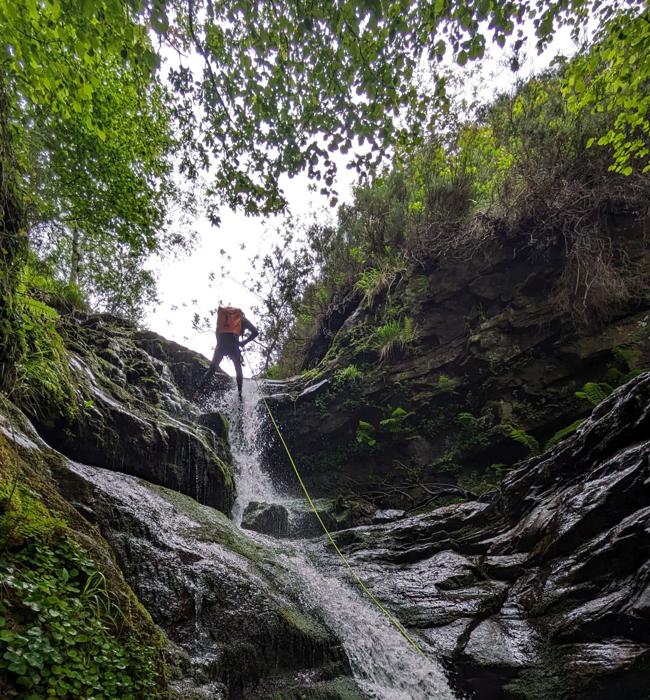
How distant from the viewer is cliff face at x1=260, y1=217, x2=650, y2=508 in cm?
746

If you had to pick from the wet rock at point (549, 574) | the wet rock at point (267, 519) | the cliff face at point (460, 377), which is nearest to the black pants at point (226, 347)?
the cliff face at point (460, 377)

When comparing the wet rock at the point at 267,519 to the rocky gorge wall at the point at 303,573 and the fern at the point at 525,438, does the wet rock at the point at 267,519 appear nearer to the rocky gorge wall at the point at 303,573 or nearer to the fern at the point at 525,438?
the rocky gorge wall at the point at 303,573

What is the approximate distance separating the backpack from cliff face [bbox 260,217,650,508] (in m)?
2.41

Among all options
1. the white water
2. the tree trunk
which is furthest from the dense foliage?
the white water

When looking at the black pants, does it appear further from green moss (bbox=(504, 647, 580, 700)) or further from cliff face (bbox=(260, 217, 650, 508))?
green moss (bbox=(504, 647, 580, 700))

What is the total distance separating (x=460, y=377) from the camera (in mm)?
8758

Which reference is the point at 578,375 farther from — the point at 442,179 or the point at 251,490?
the point at 251,490

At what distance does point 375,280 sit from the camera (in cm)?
1146

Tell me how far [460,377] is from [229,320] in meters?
5.97

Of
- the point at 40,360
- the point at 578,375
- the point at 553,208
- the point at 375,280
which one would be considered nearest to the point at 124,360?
the point at 40,360

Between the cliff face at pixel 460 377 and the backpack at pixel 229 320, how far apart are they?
7.91 feet

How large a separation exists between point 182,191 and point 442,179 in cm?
1040

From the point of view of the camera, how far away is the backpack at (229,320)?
9820 mm

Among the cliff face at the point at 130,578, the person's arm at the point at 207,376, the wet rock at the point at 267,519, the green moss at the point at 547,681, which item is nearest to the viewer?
the cliff face at the point at 130,578
